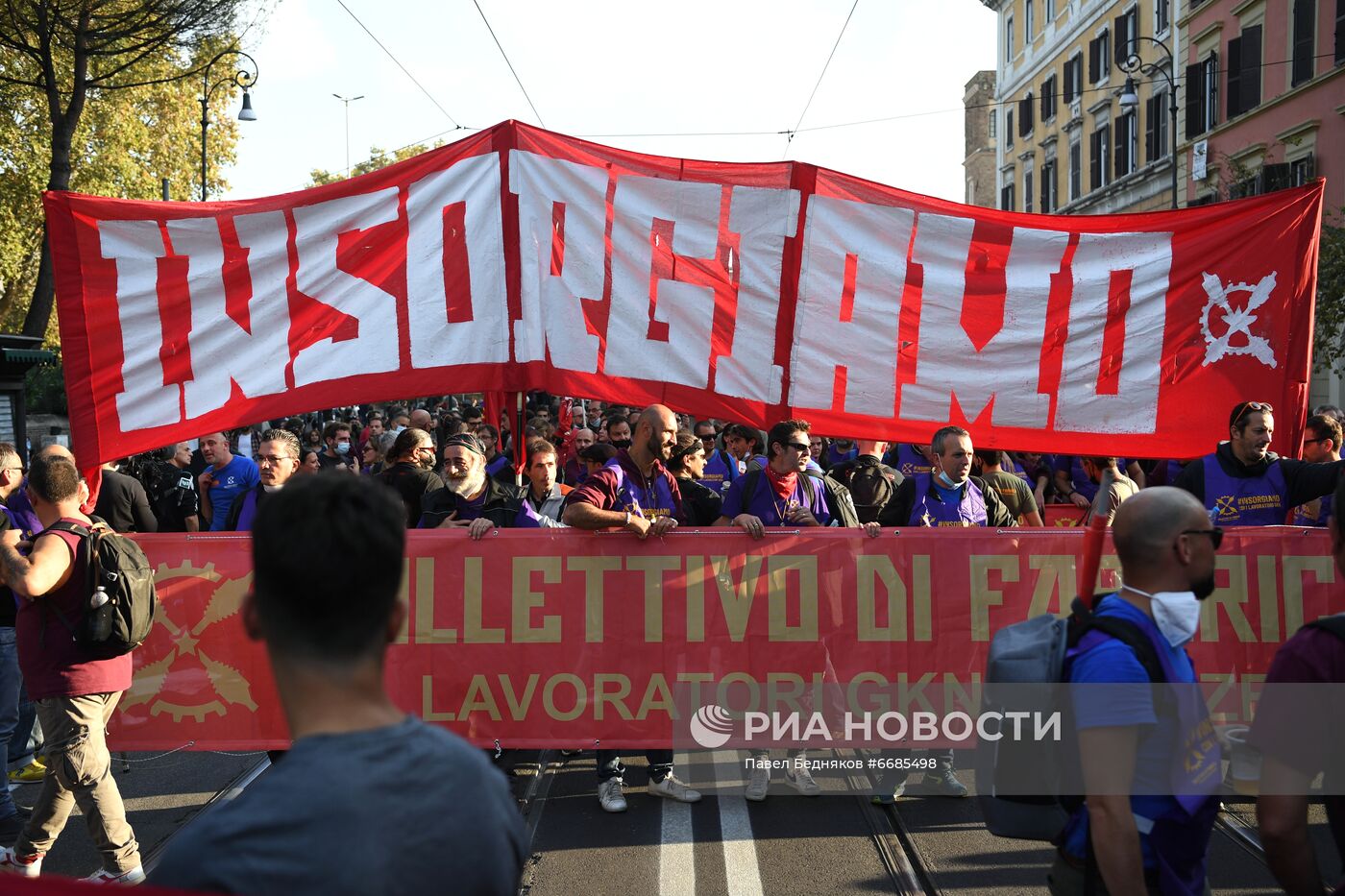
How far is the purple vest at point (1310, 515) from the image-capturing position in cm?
668

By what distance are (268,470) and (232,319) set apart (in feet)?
3.07

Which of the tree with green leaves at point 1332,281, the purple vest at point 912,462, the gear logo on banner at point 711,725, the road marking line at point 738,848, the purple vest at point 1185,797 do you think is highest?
the tree with green leaves at point 1332,281

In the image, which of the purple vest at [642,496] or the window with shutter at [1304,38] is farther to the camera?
the window with shutter at [1304,38]

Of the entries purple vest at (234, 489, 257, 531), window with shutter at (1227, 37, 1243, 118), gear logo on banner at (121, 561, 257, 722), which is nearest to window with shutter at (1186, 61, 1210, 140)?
window with shutter at (1227, 37, 1243, 118)

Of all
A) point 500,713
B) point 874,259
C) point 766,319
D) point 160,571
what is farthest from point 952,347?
point 160,571

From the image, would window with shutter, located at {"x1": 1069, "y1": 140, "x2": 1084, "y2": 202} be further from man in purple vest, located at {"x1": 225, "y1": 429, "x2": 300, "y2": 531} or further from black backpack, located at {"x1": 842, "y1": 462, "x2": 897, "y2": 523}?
man in purple vest, located at {"x1": 225, "y1": 429, "x2": 300, "y2": 531}

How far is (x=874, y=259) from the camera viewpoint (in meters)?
5.88

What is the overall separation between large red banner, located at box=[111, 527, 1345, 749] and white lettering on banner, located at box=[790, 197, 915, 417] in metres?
0.74

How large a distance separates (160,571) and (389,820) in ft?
15.6

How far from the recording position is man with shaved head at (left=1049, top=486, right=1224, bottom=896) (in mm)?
2402

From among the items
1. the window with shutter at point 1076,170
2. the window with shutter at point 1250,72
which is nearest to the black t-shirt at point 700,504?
the window with shutter at point 1250,72

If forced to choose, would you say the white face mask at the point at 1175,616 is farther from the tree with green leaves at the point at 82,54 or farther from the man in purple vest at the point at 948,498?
the tree with green leaves at the point at 82,54

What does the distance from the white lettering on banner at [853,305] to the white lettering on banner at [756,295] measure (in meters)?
0.12

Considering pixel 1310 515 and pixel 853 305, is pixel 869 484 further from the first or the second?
pixel 1310 515
